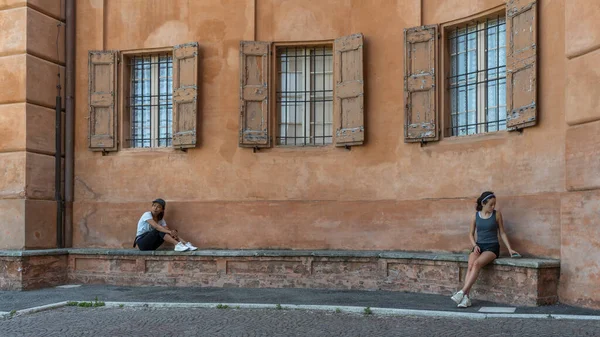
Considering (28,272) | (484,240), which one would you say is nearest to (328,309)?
(484,240)

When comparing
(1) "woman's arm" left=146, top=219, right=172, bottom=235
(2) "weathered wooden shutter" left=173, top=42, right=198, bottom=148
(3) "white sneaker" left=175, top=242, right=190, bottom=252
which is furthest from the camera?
(2) "weathered wooden shutter" left=173, top=42, right=198, bottom=148

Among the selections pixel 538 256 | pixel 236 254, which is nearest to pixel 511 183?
pixel 538 256

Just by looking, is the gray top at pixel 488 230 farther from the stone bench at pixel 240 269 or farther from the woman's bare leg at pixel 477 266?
the stone bench at pixel 240 269

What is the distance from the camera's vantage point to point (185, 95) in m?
12.4

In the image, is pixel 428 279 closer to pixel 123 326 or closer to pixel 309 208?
pixel 309 208

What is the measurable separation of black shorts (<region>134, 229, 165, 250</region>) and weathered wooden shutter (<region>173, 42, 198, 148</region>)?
4.99 feet

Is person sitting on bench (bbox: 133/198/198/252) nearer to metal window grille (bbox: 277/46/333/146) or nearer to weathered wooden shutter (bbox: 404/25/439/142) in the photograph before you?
metal window grille (bbox: 277/46/333/146)

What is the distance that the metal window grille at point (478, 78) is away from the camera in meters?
10.7

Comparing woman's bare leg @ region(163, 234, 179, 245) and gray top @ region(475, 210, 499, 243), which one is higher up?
gray top @ region(475, 210, 499, 243)

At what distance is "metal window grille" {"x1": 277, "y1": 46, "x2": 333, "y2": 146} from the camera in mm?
12336

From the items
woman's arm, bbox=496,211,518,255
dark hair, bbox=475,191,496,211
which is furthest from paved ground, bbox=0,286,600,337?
dark hair, bbox=475,191,496,211

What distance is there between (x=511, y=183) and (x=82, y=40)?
25.6ft

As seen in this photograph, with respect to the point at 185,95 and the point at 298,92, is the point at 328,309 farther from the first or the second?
the point at 185,95

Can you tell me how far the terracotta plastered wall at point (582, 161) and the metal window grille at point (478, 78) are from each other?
1.50 m
